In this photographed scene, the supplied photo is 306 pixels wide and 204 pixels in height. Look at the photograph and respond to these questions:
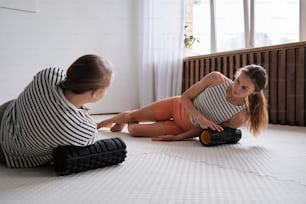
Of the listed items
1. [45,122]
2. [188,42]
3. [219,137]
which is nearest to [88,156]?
[45,122]

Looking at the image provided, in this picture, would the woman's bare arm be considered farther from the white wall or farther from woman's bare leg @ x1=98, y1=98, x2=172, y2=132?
the white wall

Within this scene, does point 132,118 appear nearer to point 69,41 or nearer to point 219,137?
point 219,137

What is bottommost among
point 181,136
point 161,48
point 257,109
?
point 181,136

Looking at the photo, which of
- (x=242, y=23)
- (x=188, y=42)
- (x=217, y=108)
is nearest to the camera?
(x=217, y=108)

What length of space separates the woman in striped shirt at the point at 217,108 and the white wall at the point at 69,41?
5.32 ft

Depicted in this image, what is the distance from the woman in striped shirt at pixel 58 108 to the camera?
3.04ft

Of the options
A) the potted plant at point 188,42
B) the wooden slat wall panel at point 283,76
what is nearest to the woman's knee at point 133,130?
the wooden slat wall panel at point 283,76

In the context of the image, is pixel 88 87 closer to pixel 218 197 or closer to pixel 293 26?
pixel 218 197

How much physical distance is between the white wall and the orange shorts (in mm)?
1635

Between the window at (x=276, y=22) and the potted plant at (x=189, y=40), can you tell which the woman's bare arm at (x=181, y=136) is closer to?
the window at (x=276, y=22)

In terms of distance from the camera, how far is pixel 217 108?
157 centimetres

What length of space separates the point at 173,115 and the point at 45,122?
99cm

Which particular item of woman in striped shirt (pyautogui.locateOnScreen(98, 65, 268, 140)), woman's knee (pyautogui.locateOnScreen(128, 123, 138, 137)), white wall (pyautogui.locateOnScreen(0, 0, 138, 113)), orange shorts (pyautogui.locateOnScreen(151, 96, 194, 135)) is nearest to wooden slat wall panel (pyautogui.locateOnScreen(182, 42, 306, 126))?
woman in striped shirt (pyautogui.locateOnScreen(98, 65, 268, 140))

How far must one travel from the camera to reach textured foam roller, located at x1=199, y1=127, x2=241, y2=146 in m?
1.43
